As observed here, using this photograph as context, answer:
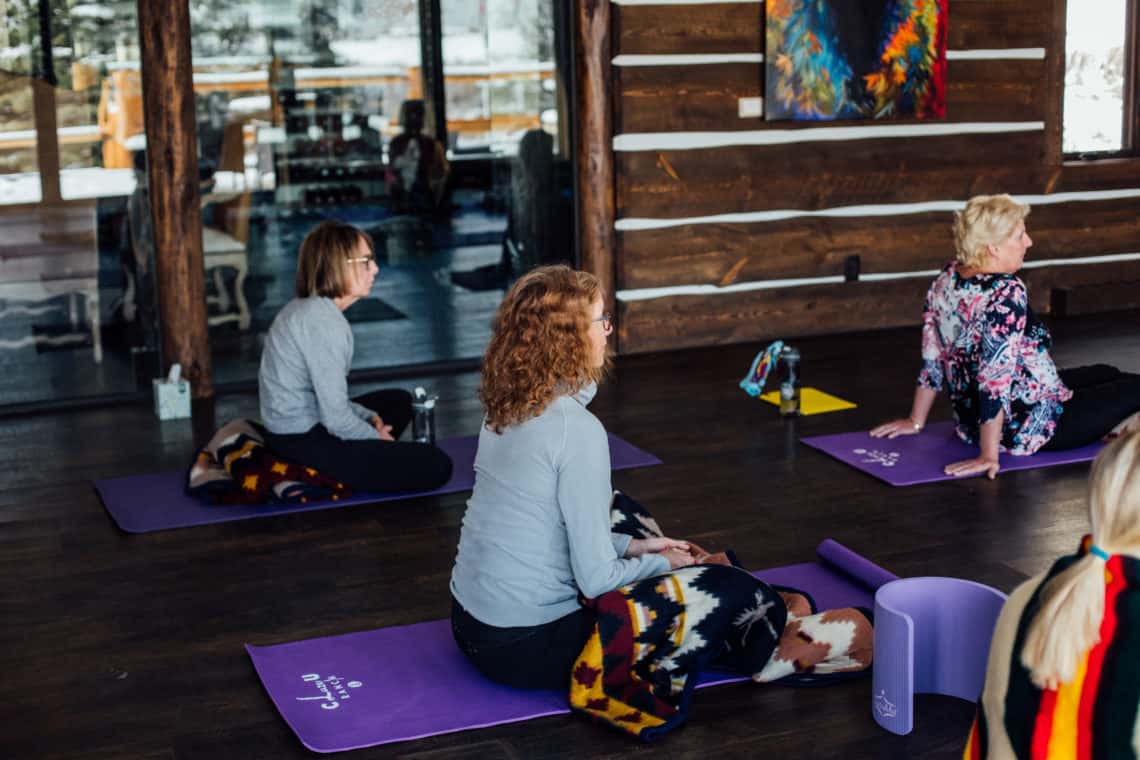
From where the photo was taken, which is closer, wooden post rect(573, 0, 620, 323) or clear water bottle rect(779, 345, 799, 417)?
clear water bottle rect(779, 345, 799, 417)

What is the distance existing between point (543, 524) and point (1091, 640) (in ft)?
4.83

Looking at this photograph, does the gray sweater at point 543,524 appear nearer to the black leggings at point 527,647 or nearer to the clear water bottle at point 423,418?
the black leggings at point 527,647

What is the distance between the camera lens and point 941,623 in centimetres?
326

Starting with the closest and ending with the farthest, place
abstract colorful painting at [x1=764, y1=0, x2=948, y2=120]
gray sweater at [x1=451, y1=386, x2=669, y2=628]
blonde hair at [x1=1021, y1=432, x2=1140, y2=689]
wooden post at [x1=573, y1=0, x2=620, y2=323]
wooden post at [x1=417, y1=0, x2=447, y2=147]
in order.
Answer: blonde hair at [x1=1021, y1=432, x2=1140, y2=689] → gray sweater at [x1=451, y1=386, x2=669, y2=628] → wooden post at [x1=417, y1=0, x2=447, y2=147] → wooden post at [x1=573, y1=0, x2=620, y2=323] → abstract colorful painting at [x1=764, y1=0, x2=948, y2=120]

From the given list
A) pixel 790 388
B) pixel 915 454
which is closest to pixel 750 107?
pixel 790 388

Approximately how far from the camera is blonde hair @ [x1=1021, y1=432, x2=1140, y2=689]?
1.87 m

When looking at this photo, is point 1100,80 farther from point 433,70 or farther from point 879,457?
point 879,457

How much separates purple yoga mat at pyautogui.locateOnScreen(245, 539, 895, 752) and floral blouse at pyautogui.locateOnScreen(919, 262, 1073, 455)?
138cm

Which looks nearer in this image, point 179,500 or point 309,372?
point 309,372

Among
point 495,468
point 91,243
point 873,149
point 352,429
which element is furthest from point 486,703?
point 873,149

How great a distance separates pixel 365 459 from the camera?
508 cm

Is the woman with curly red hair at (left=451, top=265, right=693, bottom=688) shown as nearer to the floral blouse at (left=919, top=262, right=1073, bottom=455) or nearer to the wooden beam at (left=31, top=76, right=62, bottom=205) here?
the floral blouse at (left=919, top=262, right=1073, bottom=455)

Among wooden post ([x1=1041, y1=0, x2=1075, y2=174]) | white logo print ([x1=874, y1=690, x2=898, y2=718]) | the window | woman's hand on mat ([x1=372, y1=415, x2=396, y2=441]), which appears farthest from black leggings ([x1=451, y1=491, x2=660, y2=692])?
the window

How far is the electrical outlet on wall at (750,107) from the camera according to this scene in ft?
25.3
